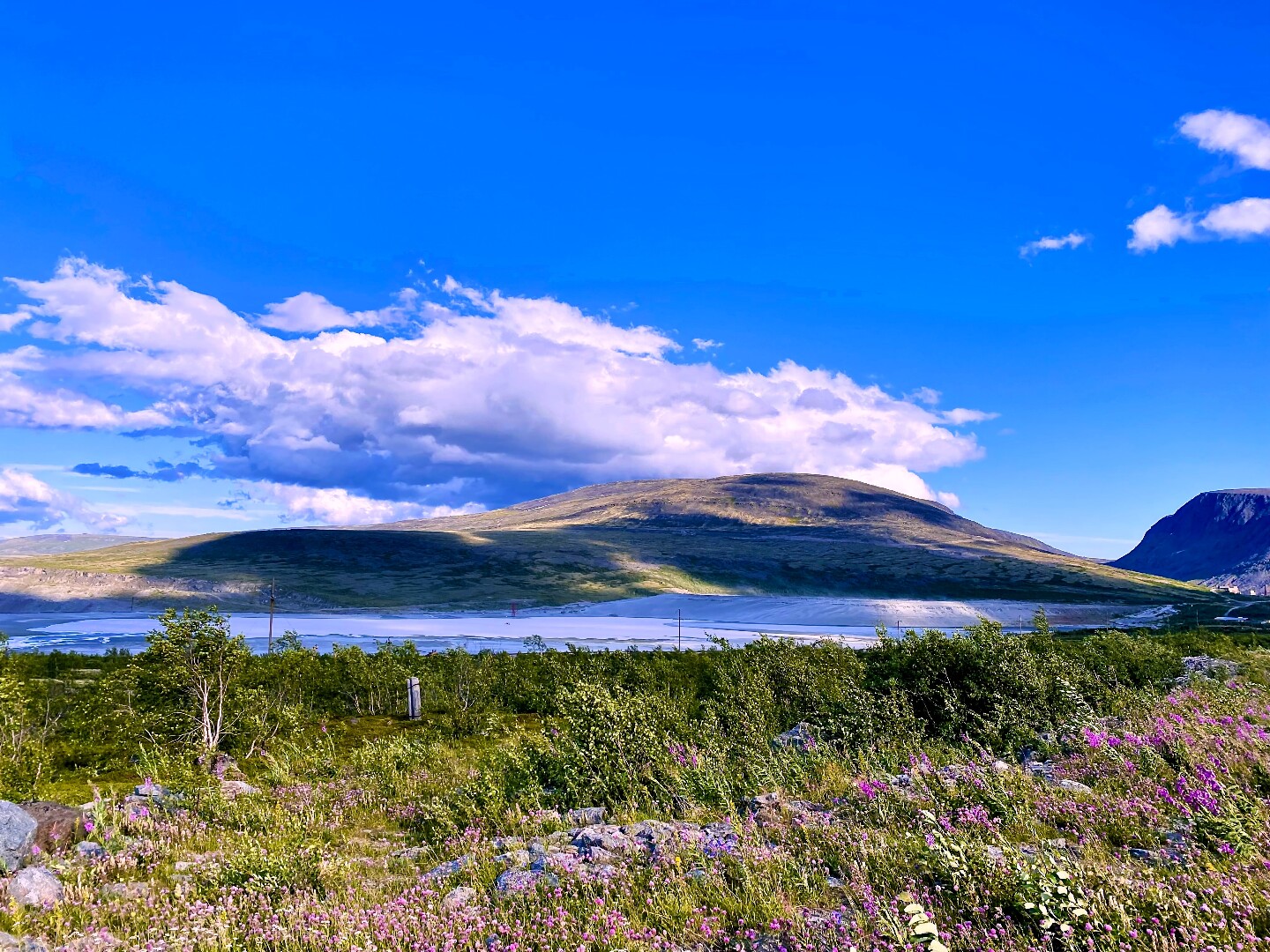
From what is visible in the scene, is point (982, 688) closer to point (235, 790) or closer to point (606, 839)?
point (606, 839)

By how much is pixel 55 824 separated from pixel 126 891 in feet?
11.3

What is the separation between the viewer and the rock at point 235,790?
38.1ft

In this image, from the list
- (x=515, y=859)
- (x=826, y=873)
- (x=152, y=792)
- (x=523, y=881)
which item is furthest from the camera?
(x=152, y=792)

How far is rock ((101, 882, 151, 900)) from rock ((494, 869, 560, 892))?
3668 millimetres

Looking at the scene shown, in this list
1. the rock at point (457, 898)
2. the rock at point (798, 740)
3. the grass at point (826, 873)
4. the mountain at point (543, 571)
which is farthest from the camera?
the mountain at point (543, 571)

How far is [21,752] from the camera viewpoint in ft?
48.6

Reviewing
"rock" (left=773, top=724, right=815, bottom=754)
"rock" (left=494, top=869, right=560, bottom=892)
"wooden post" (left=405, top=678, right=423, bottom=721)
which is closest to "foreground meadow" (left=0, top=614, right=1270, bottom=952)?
"rock" (left=494, top=869, right=560, bottom=892)

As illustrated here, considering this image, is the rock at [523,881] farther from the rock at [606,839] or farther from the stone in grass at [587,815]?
the stone in grass at [587,815]

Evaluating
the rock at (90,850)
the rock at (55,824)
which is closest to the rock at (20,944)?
the rock at (90,850)

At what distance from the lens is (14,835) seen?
26.9ft

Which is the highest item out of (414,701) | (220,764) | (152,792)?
(152,792)

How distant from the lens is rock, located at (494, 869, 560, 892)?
5930mm

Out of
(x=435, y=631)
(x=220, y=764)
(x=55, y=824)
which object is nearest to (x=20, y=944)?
(x=55, y=824)

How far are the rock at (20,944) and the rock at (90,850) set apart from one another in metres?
2.78
